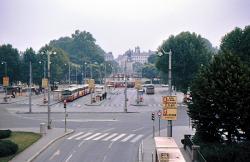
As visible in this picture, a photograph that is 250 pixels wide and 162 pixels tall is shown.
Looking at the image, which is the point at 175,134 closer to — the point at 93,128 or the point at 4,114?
the point at 93,128

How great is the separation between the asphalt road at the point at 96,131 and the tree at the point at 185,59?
8.82 meters

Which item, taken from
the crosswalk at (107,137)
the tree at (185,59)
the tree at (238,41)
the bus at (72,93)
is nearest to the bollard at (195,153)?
the crosswalk at (107,137)

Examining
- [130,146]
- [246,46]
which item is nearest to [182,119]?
[246,46]

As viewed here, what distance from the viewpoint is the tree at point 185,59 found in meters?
91.0

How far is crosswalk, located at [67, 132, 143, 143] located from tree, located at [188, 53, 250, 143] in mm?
11810

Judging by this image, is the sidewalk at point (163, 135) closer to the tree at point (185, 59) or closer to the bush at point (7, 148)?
the bush at point (7, 148)

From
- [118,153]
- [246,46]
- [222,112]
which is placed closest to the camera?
[222,112]

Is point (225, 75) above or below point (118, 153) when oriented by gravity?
above

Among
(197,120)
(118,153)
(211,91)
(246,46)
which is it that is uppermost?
(246,46)

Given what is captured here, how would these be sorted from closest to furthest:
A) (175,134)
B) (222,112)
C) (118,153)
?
1. (222,112)
2. (118,153)
3. (175,134)

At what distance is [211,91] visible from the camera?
34188mm

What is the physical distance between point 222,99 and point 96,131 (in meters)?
21.5

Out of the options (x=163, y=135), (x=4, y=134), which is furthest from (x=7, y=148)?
(x=163, y=135)

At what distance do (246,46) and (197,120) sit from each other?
31.1 meters
